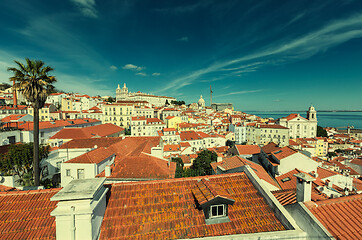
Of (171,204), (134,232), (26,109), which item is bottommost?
(134,232)

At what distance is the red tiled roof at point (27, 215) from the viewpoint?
433cm

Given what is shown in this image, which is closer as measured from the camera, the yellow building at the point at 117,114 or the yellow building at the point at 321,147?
the yellow building at the point at 321,147

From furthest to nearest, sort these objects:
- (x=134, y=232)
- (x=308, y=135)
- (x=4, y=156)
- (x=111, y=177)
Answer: (x=308, y=135)
(x=4, y=156)
(x=111, y=177)
(x=134, y=232)

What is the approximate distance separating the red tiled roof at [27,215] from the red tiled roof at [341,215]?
7759 millimetres

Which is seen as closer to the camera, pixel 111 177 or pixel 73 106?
pixel 111 177

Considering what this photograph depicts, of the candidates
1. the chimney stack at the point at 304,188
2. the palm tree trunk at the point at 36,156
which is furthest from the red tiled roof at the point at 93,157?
the chimney stack at the point at 304,188

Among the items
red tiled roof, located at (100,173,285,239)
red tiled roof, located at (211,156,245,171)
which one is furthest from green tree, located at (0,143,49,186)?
red tiled roof, located at (211,156,245,171)

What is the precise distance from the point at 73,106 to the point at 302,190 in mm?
109358

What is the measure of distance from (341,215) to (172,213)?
5233 mm

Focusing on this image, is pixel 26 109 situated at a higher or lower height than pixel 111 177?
higher

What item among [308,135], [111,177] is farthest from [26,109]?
[308,135]

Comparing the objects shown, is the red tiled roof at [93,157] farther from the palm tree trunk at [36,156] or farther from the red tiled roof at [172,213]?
the red tiled roof at [172,213]

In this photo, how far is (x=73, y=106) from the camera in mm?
91438

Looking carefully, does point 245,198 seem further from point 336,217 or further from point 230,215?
point 336,217
